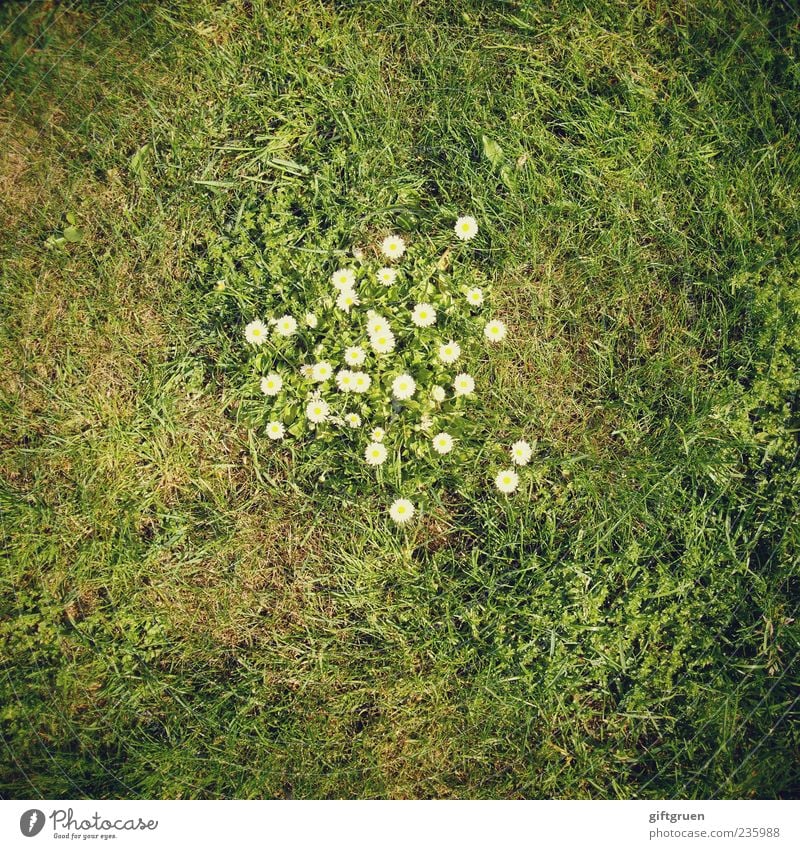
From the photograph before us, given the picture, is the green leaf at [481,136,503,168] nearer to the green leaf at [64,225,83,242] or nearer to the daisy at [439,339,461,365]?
the daisy at [439,339,461,365]

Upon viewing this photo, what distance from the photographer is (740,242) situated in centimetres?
280

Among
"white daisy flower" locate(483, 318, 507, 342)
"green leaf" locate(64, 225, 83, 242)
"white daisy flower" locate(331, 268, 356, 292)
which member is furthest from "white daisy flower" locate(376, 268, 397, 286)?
"green leaf" locate(64, 225, 83, 242)

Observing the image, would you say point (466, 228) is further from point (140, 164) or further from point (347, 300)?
point (140, 164)

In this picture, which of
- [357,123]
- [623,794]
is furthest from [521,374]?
[623,794]

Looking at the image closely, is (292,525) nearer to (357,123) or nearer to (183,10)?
(357,123)

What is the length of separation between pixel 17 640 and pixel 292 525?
1.23m

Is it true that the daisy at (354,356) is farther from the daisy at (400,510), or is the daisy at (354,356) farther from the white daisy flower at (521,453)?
the white daisy flower at (521,453)

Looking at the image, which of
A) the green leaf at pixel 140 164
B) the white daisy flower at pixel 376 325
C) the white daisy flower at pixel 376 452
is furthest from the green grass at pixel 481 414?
the white daisy flower at pixel 376 325

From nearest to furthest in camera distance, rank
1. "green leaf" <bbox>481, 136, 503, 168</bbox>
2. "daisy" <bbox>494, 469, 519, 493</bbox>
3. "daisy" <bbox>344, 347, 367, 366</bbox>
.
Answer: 1. "daisy" <bbox>344, 347, 367, 366</bbox>
2. "daisy" <bbox>494, 469, 519, 493</bbox>
3. "green leaf" <bbox>481, 136, 503, 168</bbox>

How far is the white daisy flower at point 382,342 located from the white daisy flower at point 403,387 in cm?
12

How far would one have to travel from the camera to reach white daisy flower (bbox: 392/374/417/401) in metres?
2.60

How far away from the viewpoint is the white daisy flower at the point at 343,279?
8.82 feet

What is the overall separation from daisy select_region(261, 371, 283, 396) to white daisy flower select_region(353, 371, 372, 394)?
312 millimetres

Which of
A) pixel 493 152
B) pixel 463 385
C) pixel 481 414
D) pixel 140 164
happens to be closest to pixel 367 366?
pixel 463 385
